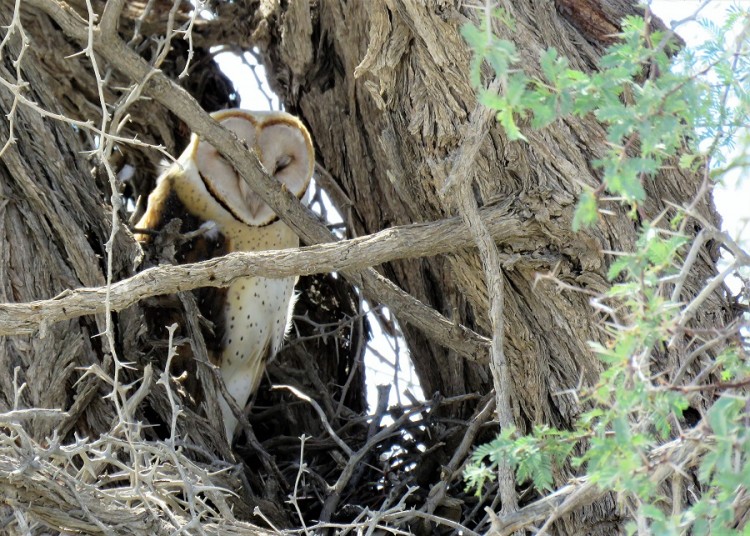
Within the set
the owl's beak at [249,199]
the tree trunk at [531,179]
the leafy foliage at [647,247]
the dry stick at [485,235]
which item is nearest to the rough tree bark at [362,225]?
the tree trunk at [531,179]

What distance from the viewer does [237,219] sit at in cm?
354

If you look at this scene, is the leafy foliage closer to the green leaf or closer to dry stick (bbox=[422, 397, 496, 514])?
the green leaf

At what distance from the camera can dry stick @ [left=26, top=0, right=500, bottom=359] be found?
2637 millimetres

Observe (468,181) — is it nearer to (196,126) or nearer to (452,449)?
(196,126)

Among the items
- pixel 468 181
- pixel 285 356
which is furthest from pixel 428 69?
pixel 285 356

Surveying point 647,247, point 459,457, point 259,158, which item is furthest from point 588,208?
point 259,158

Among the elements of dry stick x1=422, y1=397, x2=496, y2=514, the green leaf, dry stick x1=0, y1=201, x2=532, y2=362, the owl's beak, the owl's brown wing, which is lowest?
dry stick x1=422, y1=397, x2=496, y2=514

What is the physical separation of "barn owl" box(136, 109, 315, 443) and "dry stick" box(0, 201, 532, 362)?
1221 mm

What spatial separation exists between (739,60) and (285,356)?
2386 millimetres

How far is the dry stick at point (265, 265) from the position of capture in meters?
2.12

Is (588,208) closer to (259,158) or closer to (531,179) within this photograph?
(531,179)

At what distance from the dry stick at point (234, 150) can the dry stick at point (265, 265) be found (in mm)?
314

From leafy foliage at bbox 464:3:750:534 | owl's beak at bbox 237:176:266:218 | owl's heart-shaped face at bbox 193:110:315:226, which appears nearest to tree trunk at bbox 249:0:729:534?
leafy foliage at bbox 464:3:750:534

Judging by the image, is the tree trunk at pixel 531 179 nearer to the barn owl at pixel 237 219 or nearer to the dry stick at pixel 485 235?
the dry stick at pixel 485 235
